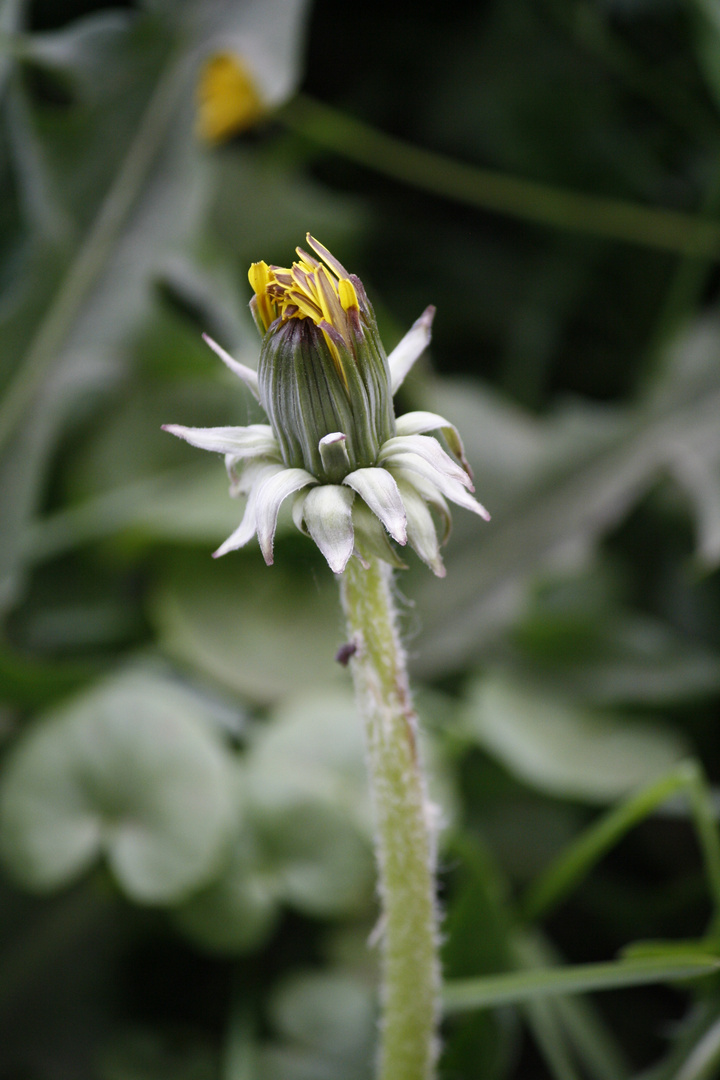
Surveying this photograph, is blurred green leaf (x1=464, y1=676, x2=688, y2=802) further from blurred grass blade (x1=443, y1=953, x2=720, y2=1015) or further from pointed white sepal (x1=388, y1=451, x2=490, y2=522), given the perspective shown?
pointed white sepal (x1=388, y1=451, x2=490, y2=522)

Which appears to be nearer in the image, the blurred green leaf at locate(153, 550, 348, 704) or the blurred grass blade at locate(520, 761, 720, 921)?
the blurred grass blade at locate(520, 761, 720, 921)

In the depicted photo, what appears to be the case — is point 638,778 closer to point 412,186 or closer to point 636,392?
point 636,392

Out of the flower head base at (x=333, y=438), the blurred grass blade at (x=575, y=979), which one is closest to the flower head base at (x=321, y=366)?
the flower head base at (x=333, y=438)

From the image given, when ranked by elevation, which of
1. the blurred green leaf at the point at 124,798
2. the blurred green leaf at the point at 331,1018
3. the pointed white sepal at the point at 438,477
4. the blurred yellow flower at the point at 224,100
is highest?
the pointed white sepal at the point at 438,477

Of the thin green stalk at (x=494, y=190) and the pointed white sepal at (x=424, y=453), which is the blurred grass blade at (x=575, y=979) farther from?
the thin green stalk at (x=494, y=190)

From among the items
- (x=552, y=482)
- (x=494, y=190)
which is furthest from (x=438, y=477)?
(x=494, y=190)

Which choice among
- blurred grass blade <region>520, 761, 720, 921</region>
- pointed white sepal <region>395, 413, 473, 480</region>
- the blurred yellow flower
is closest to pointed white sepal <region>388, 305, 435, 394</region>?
pointed white sepal <region>395, 413, 473, 480</region>
